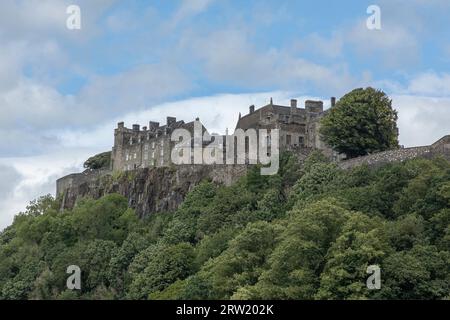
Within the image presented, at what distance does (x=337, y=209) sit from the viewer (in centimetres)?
5250

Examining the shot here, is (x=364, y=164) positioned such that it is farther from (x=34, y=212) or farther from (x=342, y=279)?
(x=34, y=212)

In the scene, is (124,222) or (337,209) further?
(124,222)

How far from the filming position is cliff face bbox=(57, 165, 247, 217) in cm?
8338

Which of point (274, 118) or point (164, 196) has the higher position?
point (274, 118)

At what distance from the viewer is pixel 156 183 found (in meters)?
90.8

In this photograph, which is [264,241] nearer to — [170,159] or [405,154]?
[405,154]

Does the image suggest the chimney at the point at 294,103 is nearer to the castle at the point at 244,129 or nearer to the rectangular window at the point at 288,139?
the castle at the point at 244,129

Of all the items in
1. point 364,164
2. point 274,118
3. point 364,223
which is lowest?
point 364,223

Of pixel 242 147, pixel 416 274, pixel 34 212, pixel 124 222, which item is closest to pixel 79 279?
pixel 124 222

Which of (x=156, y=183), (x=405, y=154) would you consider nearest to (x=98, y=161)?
(x=156, y=183)

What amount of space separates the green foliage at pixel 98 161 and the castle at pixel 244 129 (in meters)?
13.5

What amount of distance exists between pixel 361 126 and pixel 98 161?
57.5m
